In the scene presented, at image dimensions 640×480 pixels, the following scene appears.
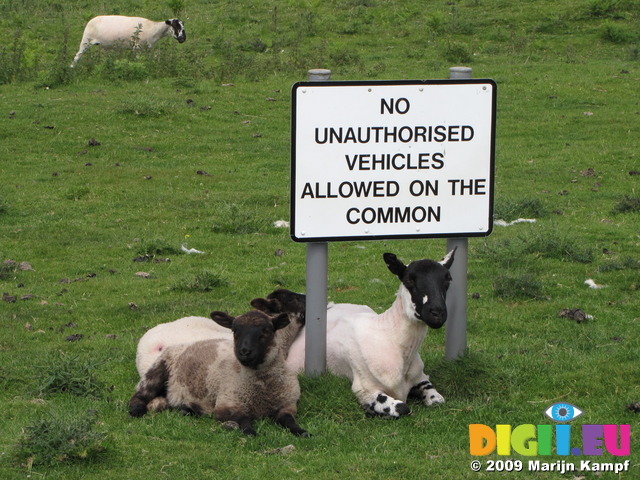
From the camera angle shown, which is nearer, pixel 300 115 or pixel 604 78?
pixel 300 115

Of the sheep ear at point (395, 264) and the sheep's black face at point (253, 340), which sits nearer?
the sheep's black face at point (253, 340)

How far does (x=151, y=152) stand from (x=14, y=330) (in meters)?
9.35

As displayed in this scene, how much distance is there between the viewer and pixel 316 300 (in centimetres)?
761

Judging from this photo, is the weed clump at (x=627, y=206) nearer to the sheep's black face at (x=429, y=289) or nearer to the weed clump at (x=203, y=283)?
the weed clump at (x=203, y=283)

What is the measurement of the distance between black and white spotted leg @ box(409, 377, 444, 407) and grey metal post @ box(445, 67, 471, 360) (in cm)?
47

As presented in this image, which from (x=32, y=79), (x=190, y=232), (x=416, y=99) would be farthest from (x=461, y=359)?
(x=32, y=79)

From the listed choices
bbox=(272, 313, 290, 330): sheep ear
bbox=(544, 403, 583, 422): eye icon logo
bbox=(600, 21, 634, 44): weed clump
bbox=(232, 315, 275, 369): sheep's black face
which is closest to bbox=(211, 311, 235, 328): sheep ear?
bbox=(232, 315, 275, 369): sheep's black face

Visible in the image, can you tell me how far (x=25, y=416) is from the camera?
7.46 meters

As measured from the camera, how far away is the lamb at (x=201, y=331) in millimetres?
8430

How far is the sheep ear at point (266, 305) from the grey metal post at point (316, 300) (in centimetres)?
77

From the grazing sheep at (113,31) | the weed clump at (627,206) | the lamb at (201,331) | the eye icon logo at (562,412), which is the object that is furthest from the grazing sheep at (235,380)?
the grazing sheep at (113,31)

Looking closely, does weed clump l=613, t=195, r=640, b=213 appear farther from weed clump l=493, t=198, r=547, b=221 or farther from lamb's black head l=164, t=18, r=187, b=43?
lamb's black head l=164, t=18, r=187, b=43

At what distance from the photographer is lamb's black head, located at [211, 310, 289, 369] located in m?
7.23

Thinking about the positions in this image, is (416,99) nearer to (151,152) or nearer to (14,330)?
(14,330)
